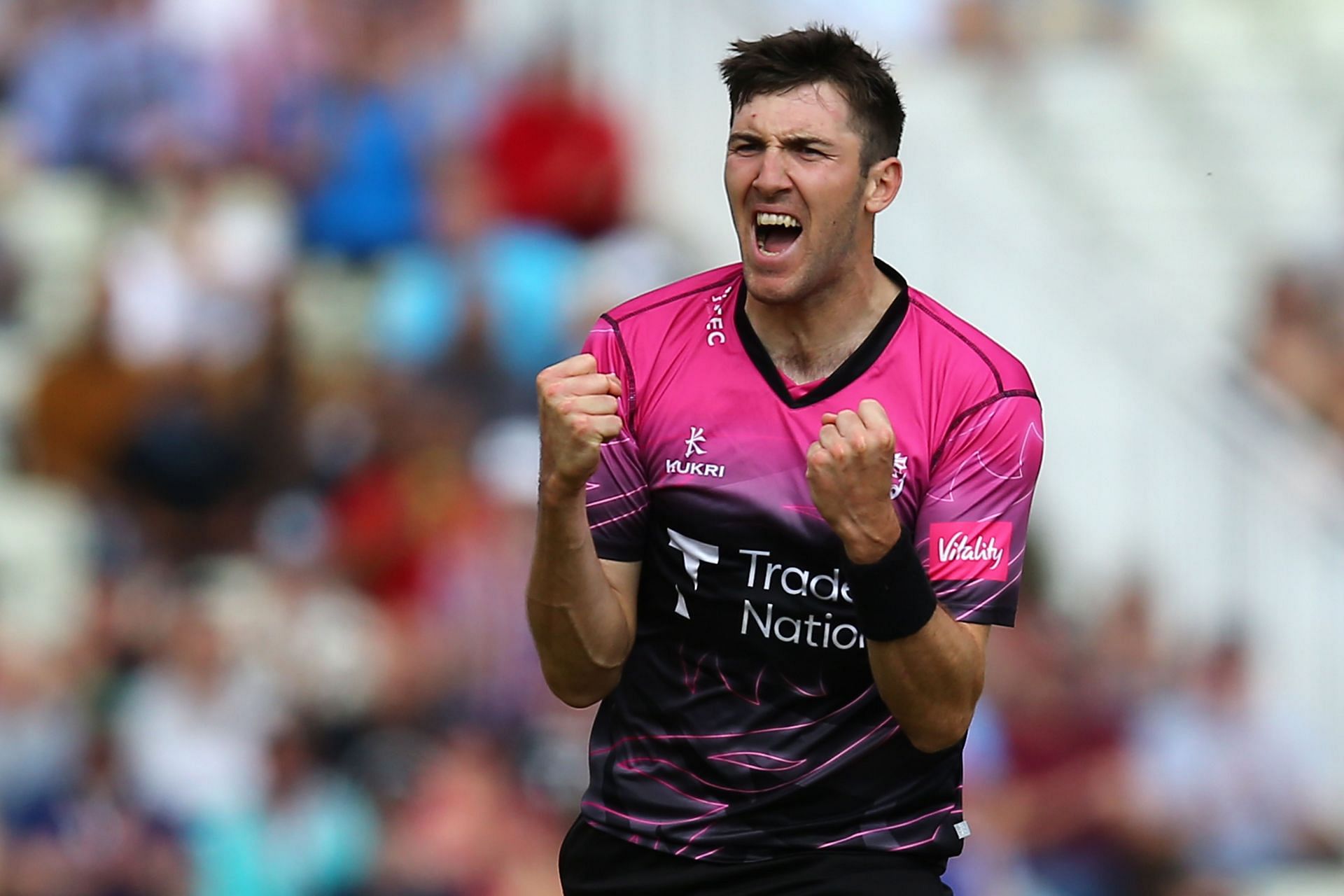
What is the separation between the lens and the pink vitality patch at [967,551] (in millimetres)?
4582

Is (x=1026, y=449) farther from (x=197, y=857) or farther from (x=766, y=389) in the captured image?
(x=197, y=857)

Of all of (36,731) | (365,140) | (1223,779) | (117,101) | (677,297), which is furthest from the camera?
(117,101)

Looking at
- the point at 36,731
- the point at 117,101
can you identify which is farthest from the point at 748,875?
the point at 117,101

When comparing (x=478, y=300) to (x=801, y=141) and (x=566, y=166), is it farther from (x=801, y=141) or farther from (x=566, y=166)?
(x=801, y=141)

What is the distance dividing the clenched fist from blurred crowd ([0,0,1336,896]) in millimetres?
4621

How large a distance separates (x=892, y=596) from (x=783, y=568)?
0.37 m

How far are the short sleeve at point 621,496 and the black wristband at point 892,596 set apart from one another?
1.92 ft

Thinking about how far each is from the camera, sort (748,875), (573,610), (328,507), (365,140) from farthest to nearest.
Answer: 1. (365,140)
2. (328,507)
3. (748,875)
4. (573,610)

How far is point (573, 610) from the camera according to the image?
4551 mm

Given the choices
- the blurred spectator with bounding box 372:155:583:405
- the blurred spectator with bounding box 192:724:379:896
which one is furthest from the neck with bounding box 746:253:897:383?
the blurred spectator with bounding box 372:155:583:405

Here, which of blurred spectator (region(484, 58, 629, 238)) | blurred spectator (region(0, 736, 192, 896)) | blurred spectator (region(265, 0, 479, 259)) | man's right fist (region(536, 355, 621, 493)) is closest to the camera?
man's right fist (region(536, 355, 621, 493))

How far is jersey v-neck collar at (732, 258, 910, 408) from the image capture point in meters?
4.67

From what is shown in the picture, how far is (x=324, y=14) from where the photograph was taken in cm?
1203

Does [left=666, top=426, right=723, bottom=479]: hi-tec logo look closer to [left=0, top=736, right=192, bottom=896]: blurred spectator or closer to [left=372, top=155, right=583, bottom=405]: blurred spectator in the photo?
[left=0, top=736, right=192, bottom=896]: blurred spectator
